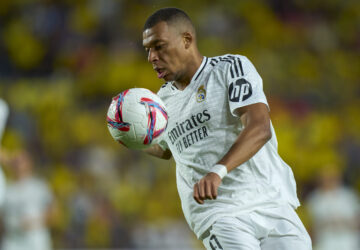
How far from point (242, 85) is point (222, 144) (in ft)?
1.20

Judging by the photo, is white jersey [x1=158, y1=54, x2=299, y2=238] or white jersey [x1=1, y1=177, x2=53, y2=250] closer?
white jersey [x1=158, y1=54, x2=299, y2=238]

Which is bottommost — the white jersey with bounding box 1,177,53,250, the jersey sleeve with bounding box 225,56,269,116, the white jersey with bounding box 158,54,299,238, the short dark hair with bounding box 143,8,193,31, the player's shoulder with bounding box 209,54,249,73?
the white jersey with bounding box 1,177,53,250

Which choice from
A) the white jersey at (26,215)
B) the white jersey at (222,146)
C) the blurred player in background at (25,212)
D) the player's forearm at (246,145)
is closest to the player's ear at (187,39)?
the white jersey at (222,146)

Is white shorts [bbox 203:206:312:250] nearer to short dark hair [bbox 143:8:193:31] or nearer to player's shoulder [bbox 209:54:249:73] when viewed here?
player's shoulder [bbox 209:54:249:73]

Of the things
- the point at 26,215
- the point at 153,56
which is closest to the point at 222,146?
the point at 153,56

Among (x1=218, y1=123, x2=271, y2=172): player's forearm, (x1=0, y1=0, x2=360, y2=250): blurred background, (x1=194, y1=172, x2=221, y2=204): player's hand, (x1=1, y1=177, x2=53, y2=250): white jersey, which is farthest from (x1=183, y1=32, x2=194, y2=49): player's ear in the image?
(x1=1, y1=177, x2=53, y2=250): white jersey

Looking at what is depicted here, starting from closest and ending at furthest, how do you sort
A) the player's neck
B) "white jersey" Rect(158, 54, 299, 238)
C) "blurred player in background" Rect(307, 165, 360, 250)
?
"white jersey" Rect(158, 54, 299, 238) < the player's neck < "blurred player in background" Rect(307, 165, 360, 250)

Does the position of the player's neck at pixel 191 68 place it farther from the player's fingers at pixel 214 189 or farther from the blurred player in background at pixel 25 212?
the blurred player in background at pixel 25 212

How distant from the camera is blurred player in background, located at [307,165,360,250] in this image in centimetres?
810

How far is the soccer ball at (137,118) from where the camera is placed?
3223mm

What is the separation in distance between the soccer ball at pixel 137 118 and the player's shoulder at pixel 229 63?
0.39 metres

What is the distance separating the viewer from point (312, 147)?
9.43m

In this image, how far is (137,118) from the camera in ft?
10.6

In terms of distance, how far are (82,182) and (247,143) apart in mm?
6450
